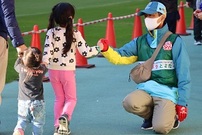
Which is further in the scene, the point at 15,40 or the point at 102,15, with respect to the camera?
the point at 102,15

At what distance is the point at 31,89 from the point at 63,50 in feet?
1.92

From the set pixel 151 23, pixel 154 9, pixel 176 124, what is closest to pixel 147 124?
pixel 176 124

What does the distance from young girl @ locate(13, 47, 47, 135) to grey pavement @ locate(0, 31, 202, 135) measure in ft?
2.11

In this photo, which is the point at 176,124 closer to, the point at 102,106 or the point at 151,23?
the point at 151,23

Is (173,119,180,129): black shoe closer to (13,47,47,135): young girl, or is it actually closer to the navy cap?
the navy cap

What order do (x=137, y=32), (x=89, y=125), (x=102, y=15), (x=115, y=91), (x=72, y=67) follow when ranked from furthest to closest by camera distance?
(x=102, y=15)
(x=137, y=32)
(x=115, y=91)
(x=89, y=125)
(x=72, y=67)

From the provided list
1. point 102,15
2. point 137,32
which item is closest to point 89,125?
point 137,32

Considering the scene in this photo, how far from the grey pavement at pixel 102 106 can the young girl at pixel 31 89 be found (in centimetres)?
64

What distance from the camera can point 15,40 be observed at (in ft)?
20.9

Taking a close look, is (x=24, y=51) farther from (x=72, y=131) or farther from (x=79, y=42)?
(x=72, y=131)

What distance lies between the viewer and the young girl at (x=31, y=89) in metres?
6.40

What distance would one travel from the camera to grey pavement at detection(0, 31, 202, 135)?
726cm

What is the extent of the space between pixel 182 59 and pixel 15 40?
6.16 ft

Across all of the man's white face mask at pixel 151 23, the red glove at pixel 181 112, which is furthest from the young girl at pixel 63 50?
the red glove at pixel 181 112
